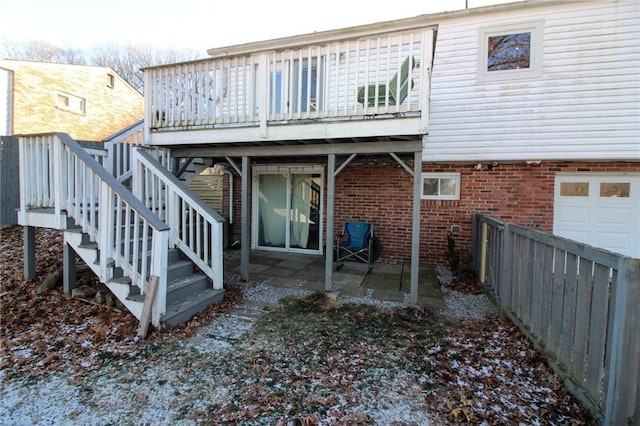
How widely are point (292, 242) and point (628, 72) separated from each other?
7.07 metres

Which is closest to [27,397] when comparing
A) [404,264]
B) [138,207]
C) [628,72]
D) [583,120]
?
[138,207]

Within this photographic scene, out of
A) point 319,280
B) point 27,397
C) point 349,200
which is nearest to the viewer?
point 27,397

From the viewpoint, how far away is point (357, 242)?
6.75 metres

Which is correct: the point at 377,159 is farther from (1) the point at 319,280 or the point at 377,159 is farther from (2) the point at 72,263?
(2) the point at 72,263

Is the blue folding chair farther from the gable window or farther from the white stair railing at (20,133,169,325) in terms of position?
the gable window

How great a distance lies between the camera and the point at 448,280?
5707 millimetres

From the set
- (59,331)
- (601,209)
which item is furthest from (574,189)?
(59,331)

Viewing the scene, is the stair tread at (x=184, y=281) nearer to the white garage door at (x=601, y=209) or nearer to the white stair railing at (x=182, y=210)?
the white stair railing at (x=182, y=210)

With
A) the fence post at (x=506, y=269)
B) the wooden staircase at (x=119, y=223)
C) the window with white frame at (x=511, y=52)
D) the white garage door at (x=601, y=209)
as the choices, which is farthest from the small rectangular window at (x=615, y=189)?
the wooden staircase at (x=119, y=223)

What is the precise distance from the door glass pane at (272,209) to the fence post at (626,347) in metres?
6.41

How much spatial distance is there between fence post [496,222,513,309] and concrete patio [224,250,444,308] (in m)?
0.78

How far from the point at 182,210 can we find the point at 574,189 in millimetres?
7079

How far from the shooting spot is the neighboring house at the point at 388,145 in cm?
402

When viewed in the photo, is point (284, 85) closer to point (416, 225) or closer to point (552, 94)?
point (416, 225)
